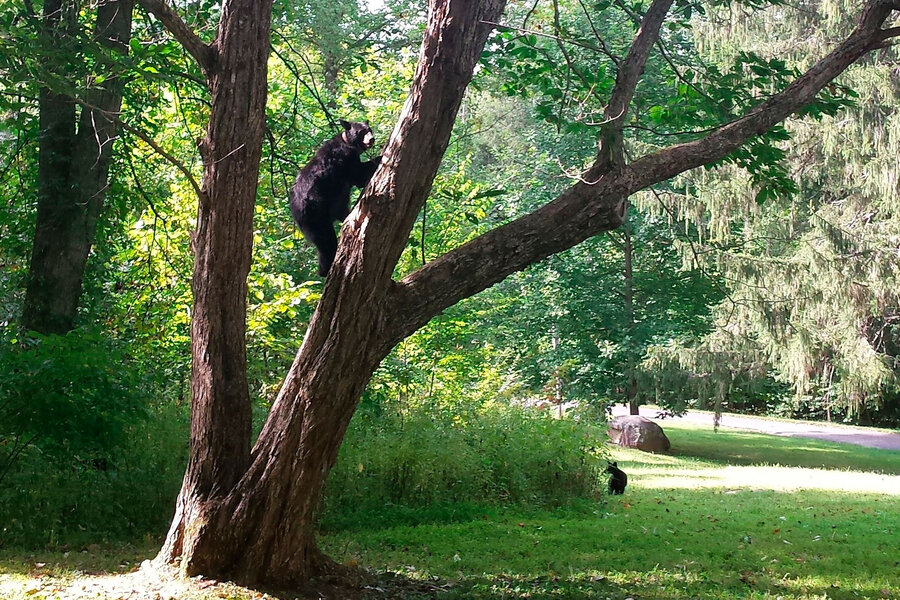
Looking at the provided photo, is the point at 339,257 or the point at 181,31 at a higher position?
the point at 181,31

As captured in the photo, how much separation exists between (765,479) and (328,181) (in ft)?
36.5

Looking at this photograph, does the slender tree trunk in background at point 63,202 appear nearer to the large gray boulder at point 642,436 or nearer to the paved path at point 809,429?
the large gray boulder at point 642,436

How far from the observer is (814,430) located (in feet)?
89.1

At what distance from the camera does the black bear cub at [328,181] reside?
20.6 feet

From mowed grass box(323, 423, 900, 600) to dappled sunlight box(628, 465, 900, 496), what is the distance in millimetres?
233

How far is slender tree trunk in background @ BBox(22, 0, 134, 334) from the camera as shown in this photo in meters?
7.91

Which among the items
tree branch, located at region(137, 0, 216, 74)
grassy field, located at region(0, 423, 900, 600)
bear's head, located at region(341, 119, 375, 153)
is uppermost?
tree branch, located at region(137, 0, 216, 74)

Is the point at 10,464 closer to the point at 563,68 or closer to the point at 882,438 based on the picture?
the point at 563,68

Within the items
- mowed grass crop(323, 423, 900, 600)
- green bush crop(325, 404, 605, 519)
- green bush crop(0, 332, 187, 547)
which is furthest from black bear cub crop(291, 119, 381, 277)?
green bush crop(325, 404, 605, 519)

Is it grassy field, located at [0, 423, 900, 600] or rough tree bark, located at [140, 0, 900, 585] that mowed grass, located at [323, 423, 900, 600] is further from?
rough tree bark, located at [140, 0, 900, 585]

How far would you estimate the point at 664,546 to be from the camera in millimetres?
7484

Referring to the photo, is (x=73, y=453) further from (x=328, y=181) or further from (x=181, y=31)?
(x=181, y=31)

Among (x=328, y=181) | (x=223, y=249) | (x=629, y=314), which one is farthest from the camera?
(x=629, y=314)

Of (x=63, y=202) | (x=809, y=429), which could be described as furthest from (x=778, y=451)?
(x=63, y=202)
